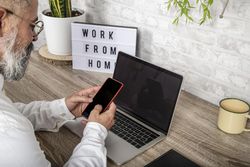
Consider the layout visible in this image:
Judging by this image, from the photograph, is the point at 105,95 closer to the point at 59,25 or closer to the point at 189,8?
the point at 189,8

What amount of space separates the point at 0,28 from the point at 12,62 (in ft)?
0.40

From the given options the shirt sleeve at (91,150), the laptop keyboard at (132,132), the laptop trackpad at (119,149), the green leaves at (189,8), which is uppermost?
the green leaves at (189,8)

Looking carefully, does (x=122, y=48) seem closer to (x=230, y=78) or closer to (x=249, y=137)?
(x=230, y=78)

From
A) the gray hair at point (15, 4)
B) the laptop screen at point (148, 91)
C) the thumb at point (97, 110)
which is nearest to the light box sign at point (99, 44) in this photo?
the laptop screen at point (148, 91)

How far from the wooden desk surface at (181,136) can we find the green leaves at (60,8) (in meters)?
0.31

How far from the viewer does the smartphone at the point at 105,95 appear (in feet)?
3.63

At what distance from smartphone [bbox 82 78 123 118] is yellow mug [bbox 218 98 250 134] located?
0.35 m

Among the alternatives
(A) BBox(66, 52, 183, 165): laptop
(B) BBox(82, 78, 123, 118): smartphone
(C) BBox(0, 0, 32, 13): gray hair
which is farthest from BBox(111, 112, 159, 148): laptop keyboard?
(C) BBox(0, 0, 32, 13): gray hair

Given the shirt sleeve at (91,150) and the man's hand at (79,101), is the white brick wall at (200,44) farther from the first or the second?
the shirt sleeve at (91,150)

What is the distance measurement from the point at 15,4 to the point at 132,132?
0.54 metres

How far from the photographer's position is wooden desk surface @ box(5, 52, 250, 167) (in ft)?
3.34

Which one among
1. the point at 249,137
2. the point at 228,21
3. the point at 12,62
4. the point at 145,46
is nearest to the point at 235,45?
the point at 228,21

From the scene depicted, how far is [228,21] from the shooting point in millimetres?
1170

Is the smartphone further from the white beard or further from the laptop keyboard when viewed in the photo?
the white beard
